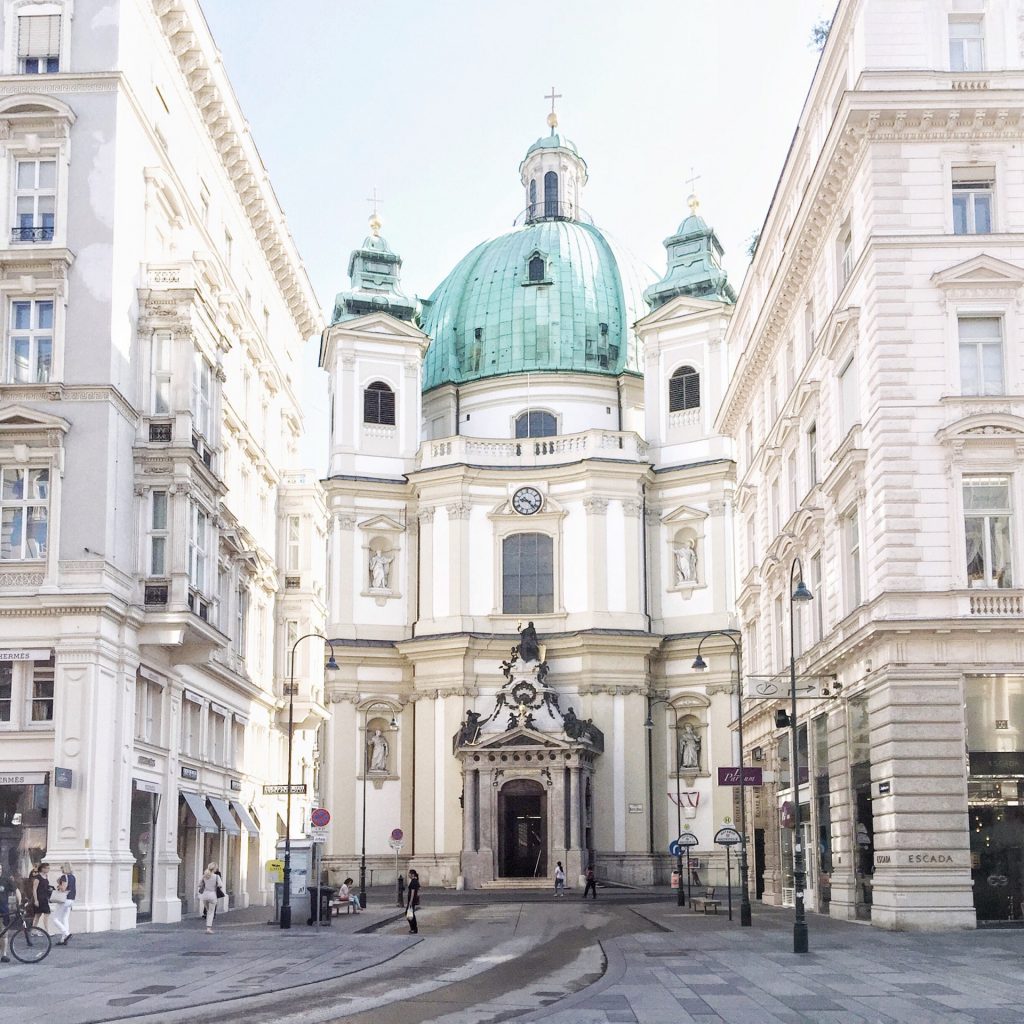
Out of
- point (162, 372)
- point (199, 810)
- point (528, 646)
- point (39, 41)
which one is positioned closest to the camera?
point (39, 41)

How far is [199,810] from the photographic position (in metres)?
47.4

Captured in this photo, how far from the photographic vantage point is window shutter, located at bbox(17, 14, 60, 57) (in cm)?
4116

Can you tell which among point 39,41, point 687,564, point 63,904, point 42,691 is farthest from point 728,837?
point 687,564

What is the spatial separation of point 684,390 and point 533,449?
8.10 metres

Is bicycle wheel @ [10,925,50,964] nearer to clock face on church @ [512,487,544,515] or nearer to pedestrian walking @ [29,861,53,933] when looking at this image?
pedestrian walking @ [29,861,53,933]

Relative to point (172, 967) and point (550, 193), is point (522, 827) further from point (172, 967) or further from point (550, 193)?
point (172, 967)

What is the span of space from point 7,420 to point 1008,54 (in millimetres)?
25653

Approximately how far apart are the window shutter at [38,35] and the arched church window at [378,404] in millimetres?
40522

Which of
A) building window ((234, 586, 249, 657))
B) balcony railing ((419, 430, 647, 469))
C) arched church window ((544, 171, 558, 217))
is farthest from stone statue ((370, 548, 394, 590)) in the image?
arched church window ((544, 171, 558, 217))

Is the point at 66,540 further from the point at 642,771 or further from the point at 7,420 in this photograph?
the point at 642,771

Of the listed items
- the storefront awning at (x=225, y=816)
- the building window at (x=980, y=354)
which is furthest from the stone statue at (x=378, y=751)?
the building window at (x=980, y=354)

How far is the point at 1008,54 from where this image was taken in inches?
1506

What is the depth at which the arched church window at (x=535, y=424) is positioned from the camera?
3263 inches

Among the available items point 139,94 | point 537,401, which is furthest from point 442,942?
point 537,401
